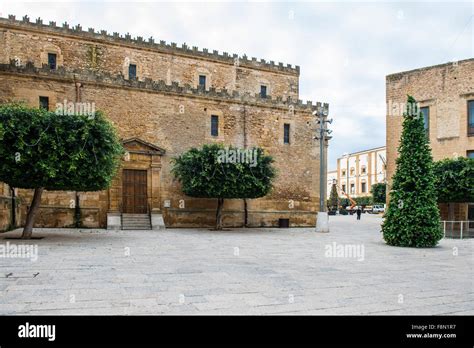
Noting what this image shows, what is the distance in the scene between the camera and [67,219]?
21.1 m

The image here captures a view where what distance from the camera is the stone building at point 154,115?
835 inches

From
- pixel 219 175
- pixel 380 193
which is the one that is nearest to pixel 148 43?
pixel 219 175

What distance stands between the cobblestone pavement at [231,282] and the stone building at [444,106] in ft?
52.0

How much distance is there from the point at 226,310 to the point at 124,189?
59.8 feet

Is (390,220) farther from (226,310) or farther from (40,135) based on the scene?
(40,135)

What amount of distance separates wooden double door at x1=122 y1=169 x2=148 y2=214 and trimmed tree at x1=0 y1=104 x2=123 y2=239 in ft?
24.0

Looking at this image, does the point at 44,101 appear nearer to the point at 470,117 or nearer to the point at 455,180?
the point at 455,180

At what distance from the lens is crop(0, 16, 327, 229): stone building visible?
21219mm

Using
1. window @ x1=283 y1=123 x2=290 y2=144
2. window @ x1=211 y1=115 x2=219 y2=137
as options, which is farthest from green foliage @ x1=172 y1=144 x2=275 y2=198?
window @ x1=283 y1=123 x2=290 y2=144

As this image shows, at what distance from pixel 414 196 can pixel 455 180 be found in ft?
21.6

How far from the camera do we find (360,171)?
6975cm

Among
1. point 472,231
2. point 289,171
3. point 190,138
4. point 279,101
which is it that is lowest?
point 472,231

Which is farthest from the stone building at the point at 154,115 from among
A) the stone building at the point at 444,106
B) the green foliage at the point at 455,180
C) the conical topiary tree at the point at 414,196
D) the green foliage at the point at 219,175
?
the conical topiary tree at the point at 414,196
